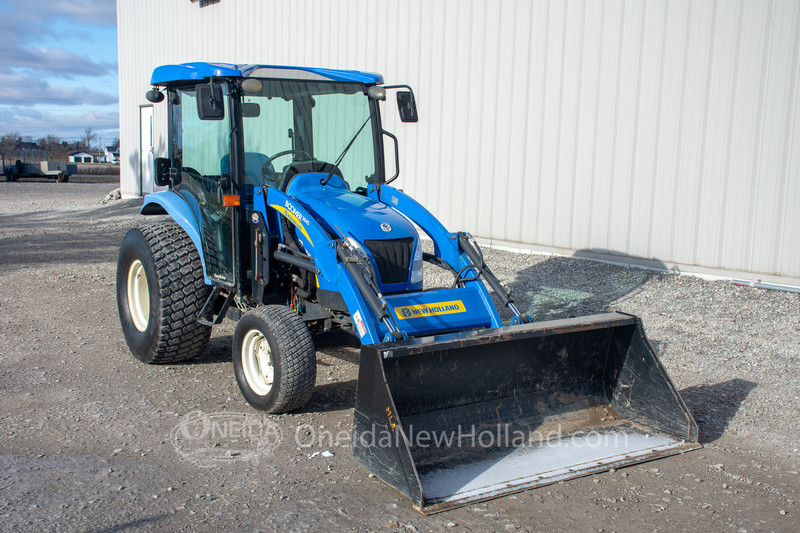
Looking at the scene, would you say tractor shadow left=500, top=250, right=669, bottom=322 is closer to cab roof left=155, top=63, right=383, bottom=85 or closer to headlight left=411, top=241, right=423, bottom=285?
headlight left=411, top=241, right=423, bottom=285

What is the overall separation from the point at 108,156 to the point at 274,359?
Answer: 78853 millimetres

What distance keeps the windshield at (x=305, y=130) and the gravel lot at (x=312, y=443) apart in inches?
52.8

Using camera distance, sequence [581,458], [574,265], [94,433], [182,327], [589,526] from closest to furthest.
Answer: [589,526], [581,458], [94,433], [182,327], [574,265]

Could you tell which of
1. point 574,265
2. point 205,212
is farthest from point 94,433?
point 574,265

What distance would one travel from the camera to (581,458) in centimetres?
416

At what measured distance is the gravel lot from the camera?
3555 millimetres

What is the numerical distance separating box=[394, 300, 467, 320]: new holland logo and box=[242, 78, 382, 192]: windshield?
1.44m

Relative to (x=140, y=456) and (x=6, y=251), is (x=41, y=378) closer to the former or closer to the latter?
(x=140, y=456)

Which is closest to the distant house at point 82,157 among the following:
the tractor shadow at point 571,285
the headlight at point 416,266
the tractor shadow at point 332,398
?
the tractor shadow at point 571,285

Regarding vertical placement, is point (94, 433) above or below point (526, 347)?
below

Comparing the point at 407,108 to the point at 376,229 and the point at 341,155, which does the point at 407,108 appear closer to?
the point at 341,155

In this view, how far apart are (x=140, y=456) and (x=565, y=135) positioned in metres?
7.36

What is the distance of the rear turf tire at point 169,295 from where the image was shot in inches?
222

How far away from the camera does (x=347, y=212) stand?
5.00 m
